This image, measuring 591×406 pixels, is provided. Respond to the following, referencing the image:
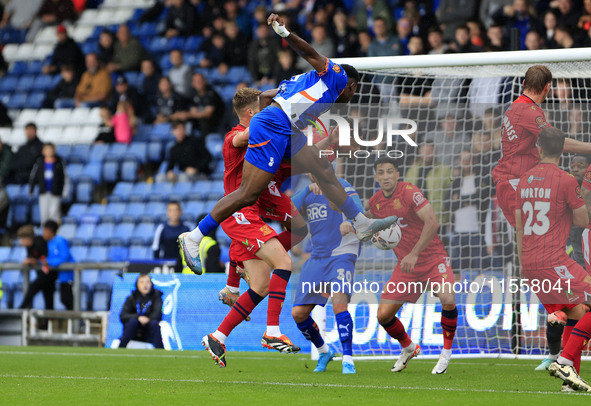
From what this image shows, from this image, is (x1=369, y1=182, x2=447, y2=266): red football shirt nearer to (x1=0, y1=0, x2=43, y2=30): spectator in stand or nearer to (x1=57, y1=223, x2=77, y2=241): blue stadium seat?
(x1=57, y1=223, x2=77, y2=241): blue stadium seat

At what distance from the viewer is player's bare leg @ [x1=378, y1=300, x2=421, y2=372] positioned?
29.4 feet

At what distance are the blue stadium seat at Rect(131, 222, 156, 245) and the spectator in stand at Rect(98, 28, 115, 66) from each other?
18.0 ft

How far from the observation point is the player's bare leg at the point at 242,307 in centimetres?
744

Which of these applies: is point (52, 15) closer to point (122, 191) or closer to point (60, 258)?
point (122, 191)

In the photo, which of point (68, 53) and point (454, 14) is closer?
point (454, 14)

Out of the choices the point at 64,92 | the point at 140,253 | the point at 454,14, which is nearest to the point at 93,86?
the point at 64,92

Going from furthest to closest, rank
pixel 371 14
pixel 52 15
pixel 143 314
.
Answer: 1. pixel 52 15
2. pixel 371 14
3. pixel 143 314

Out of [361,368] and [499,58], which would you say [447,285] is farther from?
[499,58]

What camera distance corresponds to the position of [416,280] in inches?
361

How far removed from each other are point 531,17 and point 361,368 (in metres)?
7.11

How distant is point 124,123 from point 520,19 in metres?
8.20

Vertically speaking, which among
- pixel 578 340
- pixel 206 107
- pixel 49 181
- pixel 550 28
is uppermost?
pixel 550 28

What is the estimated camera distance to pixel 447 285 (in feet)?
29.8

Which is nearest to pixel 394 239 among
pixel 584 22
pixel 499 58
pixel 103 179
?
pixel 499 58
